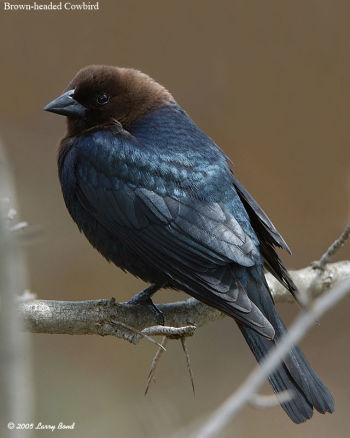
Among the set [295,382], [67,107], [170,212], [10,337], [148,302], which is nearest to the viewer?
[10,337]

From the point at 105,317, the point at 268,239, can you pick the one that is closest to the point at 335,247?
the point at 268,239

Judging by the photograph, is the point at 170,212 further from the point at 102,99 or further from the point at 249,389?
the point at 249,389

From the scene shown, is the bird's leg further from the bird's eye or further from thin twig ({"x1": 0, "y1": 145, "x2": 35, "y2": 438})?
thin twig ({"x1": 0, "y1": 145, "x2": 35, "y2": 438})

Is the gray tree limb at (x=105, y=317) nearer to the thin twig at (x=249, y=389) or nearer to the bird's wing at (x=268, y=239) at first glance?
the bird's wing at (x=268, y=239)

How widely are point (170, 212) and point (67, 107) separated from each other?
0.96 meters

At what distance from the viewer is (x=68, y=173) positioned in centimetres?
368

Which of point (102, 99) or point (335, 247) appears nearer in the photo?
Answer: point (335, 247)

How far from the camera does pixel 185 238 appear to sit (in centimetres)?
327

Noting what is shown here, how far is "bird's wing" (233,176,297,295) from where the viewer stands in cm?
352

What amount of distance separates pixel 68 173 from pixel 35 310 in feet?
3.10

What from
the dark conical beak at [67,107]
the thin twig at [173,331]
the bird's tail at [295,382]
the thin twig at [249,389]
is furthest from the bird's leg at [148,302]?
the thin twig at [249,389]

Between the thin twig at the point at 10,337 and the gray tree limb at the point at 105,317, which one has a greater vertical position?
the thin twig at the point at 10,337

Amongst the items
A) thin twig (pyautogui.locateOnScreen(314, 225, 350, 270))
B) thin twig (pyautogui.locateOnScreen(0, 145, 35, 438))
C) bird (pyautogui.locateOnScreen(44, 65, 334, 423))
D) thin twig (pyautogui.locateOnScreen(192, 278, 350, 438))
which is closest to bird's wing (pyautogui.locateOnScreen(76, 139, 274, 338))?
A: bird (pyautogui.locateOnScreen(44, 65, 334, 423))

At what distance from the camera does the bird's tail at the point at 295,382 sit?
10.3ft
